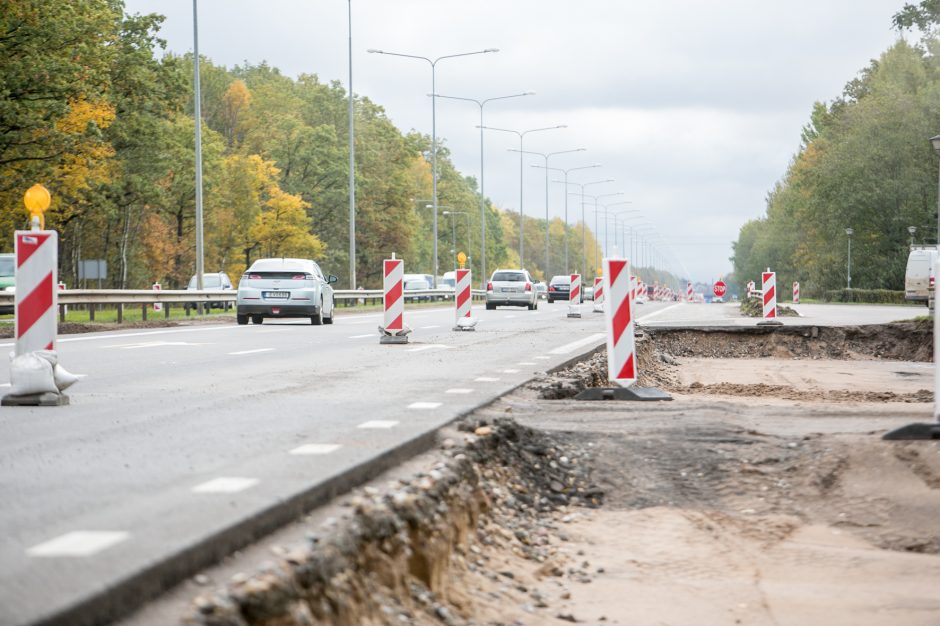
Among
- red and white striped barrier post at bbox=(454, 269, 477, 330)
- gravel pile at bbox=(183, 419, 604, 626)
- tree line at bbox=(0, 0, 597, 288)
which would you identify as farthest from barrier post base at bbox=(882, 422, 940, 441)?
tree line at bbox=(0, 0, 597, 288)

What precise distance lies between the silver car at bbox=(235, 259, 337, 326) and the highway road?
1298 cm

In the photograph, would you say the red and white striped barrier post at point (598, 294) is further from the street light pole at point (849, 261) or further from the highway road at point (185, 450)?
the street light pole at point (849, 261)

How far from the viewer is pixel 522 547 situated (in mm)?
6027

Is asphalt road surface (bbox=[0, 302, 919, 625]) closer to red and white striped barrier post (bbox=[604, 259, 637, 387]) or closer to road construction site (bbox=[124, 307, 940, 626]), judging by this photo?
road construction site (bbox=[124, 307, 940, 626])

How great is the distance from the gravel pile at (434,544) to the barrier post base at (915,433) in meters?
1.90

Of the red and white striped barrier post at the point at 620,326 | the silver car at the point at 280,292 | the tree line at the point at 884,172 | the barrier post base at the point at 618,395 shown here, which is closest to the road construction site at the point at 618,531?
the barrier post base at the point at 618,395

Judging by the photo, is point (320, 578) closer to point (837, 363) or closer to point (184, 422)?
point (184, 422)

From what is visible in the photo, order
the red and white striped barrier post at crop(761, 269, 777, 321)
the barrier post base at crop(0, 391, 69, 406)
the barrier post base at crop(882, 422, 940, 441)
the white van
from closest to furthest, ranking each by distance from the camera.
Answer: the barrier post base at crop(882, 422, 940, 441), the barrier post base at crop(0, 391, 69, 406), the red and white striped barrier post at crop(761, 269, 777, 321), the white van

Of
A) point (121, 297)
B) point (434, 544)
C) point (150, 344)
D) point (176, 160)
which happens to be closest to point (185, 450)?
point (434, 544)

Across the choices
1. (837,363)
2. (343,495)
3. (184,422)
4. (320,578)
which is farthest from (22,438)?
(837,363)

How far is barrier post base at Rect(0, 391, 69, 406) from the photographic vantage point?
9539 mm

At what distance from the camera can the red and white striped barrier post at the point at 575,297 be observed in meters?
35.9

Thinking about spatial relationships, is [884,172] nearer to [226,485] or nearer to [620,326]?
[620,326]

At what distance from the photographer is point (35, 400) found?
955 cm
